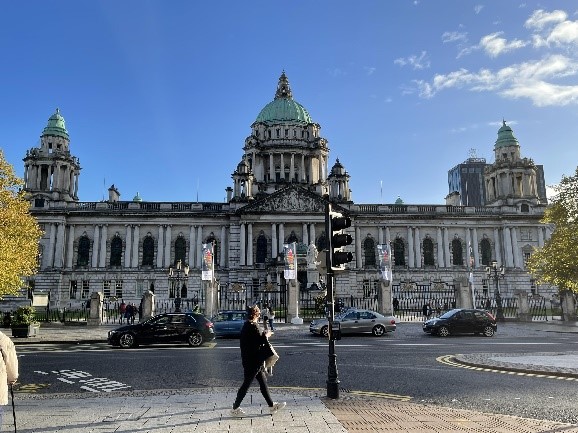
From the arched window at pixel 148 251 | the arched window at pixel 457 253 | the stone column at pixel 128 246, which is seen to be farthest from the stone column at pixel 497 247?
the stone column at pixel 128 246

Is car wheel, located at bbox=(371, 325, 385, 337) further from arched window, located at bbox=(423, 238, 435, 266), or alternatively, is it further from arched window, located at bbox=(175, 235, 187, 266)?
arched window, located at bbox=(423, 238, 435, 266)

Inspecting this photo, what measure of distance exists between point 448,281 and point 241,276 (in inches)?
1068

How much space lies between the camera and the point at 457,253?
218 ft

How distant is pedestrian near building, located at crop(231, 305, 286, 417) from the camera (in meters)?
7.93

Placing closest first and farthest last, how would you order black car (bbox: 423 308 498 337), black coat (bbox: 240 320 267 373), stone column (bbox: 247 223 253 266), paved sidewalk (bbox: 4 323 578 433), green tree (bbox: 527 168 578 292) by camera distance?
paved sidewalk (bbox: 4 323 578 433) < black coat (bbox: 240 320 267 373) < black car (bbox: 423 308 498 337) < green tree (bbox: 527 168 578 292) < stone column (bbox: 247 223 253 266)

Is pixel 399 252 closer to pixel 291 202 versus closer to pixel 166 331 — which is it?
pixel 291 202

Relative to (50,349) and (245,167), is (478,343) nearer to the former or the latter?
(50,349)

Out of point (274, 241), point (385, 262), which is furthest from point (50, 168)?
point (385, 262)

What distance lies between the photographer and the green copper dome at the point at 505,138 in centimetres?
7025

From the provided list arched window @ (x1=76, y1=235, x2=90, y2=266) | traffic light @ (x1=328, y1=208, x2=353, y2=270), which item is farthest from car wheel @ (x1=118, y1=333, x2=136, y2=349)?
arched window @ (x1=76, y1=235, x2=90, y2=266)

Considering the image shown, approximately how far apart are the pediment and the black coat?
5362cm

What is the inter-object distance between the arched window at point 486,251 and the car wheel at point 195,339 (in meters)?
53.9

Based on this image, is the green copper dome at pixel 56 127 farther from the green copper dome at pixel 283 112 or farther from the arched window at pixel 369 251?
the arched window at pixel 369 251

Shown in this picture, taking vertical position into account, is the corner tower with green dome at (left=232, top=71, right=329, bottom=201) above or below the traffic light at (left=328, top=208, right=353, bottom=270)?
above
